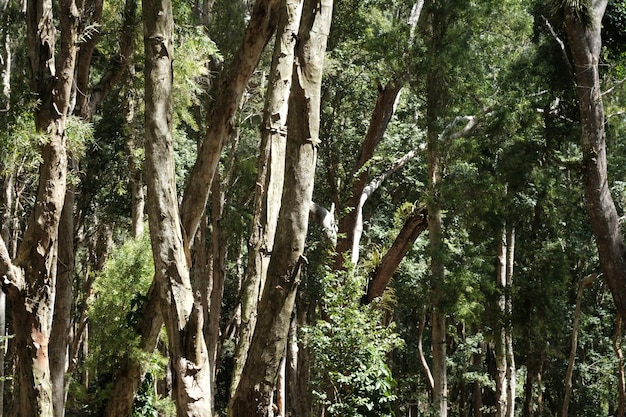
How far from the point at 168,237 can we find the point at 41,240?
3.91 m

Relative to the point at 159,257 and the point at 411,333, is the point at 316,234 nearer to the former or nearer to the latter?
the point at 411,333

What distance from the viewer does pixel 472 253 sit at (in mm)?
16969

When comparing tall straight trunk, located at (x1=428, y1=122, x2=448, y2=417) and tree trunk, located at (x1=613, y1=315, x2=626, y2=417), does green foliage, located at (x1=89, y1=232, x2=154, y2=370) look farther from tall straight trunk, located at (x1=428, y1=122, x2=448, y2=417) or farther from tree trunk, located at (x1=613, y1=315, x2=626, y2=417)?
tree trunk, located at (x1=613, y1=315, x2=626, y2=417)

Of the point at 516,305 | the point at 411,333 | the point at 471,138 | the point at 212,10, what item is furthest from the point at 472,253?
the point at 411,333

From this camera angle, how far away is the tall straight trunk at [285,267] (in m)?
4.46

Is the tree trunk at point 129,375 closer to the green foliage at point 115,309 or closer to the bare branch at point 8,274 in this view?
the bare branch at point 8,274

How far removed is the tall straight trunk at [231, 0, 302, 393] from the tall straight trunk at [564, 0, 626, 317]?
7.54 m

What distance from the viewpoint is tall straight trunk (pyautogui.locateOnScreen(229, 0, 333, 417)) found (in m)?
4.46

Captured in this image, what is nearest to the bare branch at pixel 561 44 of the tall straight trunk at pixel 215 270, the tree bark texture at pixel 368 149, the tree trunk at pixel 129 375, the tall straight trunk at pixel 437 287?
the tall straight trunk at pixel 437 287

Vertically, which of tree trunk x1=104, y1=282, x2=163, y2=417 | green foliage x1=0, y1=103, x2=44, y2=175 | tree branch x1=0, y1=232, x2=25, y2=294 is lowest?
tree trunk x1=104, y1=282, x2=163, y2=417

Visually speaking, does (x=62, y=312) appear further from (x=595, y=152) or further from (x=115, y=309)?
(x=595, y=152)

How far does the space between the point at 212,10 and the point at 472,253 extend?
8.58 m

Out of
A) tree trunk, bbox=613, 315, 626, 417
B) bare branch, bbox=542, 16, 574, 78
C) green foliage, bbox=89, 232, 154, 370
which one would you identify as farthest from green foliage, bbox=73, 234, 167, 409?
tree trunk, bbox=613, 315, 626, 417

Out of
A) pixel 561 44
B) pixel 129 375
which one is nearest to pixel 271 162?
pixel 129 375
